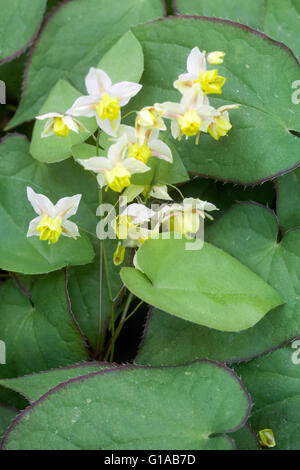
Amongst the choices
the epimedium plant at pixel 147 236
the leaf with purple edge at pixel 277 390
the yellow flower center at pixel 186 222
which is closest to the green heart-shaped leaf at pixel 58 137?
the epimedium plant at pixel 147 236

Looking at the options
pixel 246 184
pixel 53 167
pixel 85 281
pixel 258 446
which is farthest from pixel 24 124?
pixel 258 446

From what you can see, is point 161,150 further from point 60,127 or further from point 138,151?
point 60,127

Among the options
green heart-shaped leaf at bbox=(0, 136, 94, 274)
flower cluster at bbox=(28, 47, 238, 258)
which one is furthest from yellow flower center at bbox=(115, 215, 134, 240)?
green heart-shaped leaf at bbox=(0, 136, 94, 274)

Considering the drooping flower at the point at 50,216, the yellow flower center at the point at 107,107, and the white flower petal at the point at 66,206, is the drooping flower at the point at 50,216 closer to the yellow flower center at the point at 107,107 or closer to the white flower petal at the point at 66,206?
the white flower petal at the point at 66,206

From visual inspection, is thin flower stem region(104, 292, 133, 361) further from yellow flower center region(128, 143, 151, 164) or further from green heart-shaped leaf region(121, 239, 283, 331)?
yellow flower center region(128, 143, 151, 164)

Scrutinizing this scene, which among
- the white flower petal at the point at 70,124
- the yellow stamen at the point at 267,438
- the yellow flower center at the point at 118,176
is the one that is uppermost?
the white flower petal at the point at 70,124

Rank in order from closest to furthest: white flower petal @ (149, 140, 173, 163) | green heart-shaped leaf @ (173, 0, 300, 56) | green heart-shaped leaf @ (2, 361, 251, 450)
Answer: green heart-shaped leaf @ (2, 361, 251, 450) < white flower petal @ (149, 140, 173, 163) < green heart-shaped leaf @ (173, 0, 300, 56)
